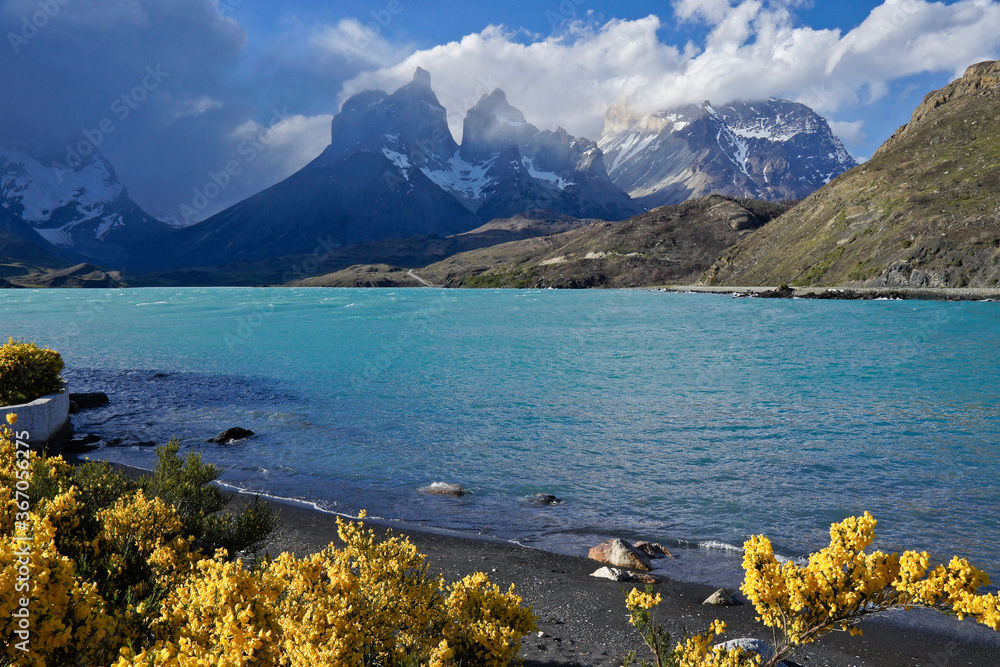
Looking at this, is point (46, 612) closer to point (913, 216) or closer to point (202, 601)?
point (202, 601)

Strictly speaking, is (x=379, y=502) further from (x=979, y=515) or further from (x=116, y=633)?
(x=979, y=515)

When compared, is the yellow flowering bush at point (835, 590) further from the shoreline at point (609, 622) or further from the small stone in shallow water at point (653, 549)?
the small stone in shallow water at point (653, 549)

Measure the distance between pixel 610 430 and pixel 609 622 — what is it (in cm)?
1512

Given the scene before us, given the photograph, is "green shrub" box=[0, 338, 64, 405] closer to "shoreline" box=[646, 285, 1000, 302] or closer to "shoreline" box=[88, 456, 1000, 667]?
"shoreline" box=[88, 456, 1000, 667]

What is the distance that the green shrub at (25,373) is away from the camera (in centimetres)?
1862

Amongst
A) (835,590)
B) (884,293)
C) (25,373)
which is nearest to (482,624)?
(835,590)

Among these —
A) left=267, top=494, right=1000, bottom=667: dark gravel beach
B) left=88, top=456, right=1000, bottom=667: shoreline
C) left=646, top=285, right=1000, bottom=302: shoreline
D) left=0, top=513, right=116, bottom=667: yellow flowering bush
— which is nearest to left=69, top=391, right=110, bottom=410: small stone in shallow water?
left=88, top=456, right=1000, bottom=667: shoreline

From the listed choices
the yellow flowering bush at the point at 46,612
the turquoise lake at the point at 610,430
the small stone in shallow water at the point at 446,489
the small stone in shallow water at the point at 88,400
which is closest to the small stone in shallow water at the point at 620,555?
the turquoise lake at the point at 610,430

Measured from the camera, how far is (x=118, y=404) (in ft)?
97.1

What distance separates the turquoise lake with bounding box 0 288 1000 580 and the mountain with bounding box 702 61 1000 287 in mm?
69693

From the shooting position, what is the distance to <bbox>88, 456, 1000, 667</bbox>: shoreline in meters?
8.31

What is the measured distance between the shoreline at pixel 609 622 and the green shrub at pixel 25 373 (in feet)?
43.5

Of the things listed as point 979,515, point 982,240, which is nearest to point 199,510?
point 979,515

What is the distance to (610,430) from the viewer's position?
2405cm
